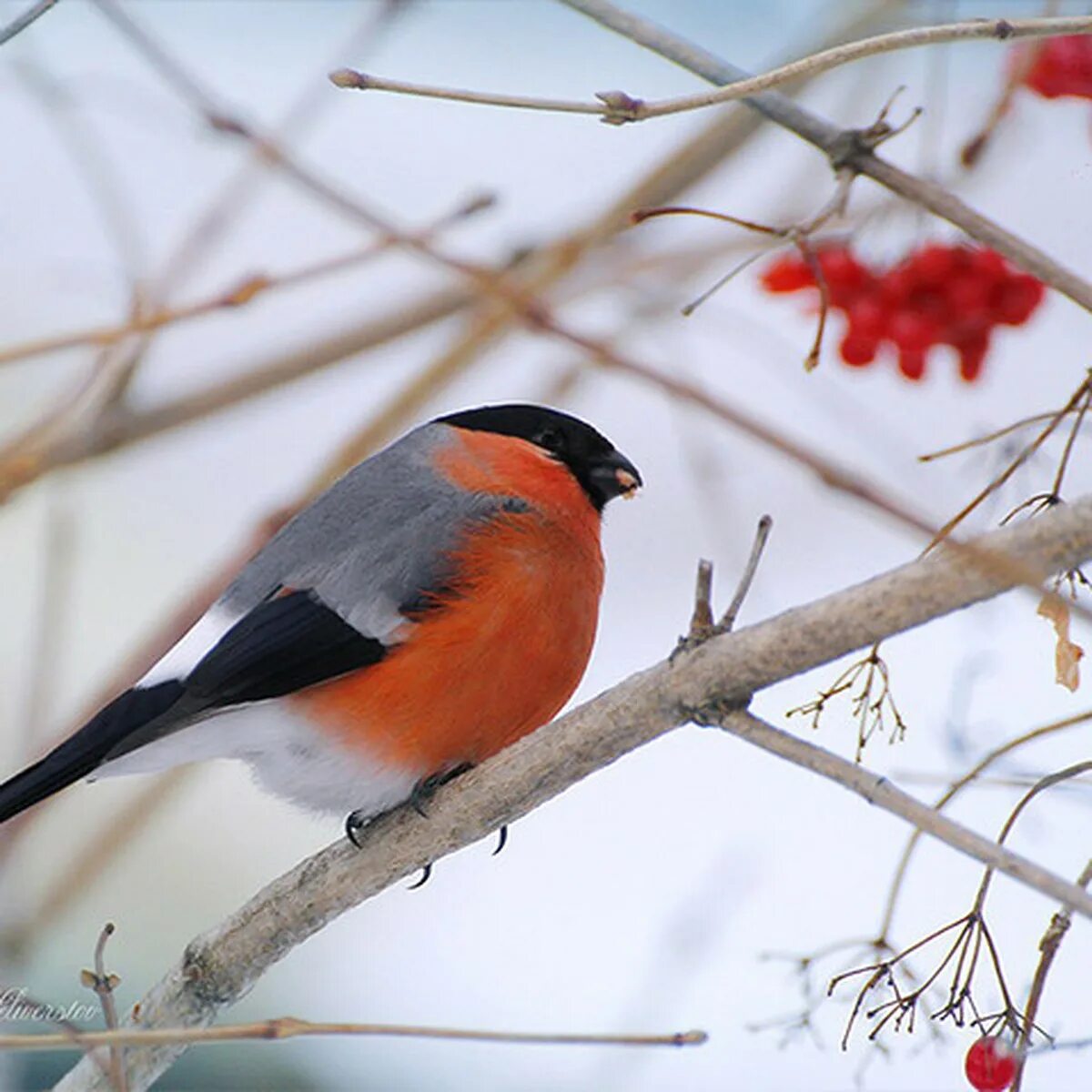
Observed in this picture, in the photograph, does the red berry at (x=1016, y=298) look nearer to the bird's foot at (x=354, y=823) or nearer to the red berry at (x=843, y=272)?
the red berry at (x=843, y=272)

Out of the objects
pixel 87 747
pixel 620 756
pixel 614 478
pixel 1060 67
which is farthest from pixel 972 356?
pixel 87 747

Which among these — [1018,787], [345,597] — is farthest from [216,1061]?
[1018,787]

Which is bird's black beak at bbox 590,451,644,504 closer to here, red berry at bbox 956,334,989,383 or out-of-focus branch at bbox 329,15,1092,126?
red berry at bbox 956,334,989,383

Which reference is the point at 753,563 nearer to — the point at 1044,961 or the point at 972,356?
the point at 1044,961

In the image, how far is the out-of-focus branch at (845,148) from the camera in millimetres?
779

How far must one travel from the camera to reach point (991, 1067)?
2.72 feet

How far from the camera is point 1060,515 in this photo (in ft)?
2.07

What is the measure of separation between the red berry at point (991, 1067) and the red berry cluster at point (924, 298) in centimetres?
40

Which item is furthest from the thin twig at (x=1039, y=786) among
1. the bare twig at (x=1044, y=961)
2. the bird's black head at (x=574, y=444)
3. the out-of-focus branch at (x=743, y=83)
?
the bird's black head at (x=574, y=444)

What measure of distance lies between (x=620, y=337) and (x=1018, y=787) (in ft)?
1.10

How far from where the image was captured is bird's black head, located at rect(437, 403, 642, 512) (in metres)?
1.24

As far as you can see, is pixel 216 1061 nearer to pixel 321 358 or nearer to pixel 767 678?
pixel 321 358

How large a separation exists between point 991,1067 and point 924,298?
17.5 inches

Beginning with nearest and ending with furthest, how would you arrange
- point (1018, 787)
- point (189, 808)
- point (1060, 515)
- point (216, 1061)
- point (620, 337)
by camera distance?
point (1060, 515) → point (1018, 787) → point (620, 337) → point (216, 1061) → point (189, 808)
